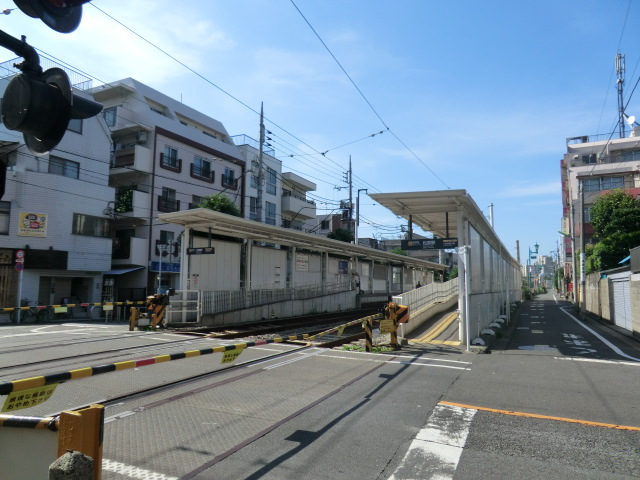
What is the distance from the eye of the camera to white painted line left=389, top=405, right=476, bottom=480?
13.1ft

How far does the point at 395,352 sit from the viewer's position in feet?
→ 35.0

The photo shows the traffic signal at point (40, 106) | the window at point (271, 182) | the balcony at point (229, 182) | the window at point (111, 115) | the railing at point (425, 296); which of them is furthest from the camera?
the window at point (271, 182)

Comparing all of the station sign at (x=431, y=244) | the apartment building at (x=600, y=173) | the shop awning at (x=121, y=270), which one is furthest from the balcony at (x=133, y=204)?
the apartment building at (x=600, y=173)

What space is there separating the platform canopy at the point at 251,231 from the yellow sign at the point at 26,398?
11.5 m

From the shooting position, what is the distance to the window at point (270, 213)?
4238 centimetres

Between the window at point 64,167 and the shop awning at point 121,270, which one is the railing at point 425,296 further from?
the window at point 64,167

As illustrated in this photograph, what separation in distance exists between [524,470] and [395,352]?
262 inches

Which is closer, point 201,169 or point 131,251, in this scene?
point 131,251

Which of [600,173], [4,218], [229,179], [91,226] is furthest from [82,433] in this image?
[600,173]

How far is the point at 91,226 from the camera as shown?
88.7 feet

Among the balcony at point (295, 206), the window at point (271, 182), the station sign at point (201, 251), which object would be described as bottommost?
the station sign at point (201, 251)

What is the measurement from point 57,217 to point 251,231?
13.0m

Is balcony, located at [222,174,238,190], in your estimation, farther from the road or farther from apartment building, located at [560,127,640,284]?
apartment building, located at [560,127,640,284]

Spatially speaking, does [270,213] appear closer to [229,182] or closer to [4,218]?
[229,182]
